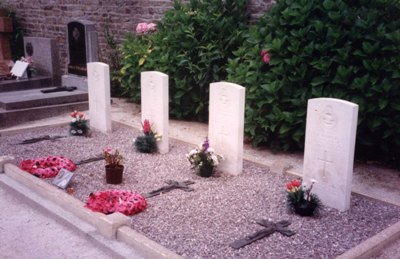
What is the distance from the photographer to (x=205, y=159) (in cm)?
575

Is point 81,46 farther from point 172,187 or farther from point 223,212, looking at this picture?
point 223,212

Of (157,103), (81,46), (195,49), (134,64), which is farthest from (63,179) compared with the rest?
(81,46)

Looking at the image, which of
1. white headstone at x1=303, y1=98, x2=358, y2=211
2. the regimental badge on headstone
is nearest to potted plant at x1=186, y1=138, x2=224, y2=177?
white headstone at x1=303, y1=98, x2=358, y2=211

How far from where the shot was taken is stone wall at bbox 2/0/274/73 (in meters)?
10.5

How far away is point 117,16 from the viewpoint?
11352mm

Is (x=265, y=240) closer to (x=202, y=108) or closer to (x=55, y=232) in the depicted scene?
(x=55, y=232)

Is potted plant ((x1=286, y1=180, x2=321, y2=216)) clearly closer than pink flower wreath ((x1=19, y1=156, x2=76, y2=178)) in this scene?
Yes

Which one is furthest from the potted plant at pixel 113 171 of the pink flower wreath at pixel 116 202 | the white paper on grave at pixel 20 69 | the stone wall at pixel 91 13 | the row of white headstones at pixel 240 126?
the white paper on grave at pixel 20 69

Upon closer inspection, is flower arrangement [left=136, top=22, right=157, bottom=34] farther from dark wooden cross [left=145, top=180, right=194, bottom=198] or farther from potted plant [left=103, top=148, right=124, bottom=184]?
dark wooden cross [left=145, top=180, right=194, bottom=198]

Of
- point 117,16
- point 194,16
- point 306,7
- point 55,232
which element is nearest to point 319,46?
point 306,7

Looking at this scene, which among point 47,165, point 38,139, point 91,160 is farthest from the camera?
point 38,139

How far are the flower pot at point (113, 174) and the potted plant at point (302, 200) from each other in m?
1.93

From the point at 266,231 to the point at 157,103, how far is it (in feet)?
9.22

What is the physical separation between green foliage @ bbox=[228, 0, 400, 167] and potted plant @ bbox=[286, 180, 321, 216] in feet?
5.10
